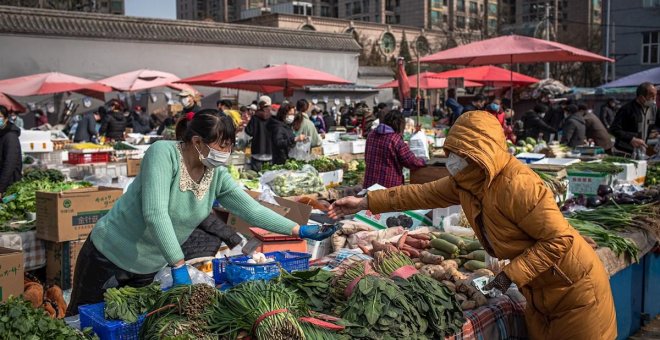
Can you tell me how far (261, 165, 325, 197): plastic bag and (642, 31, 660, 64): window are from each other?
35798 mm

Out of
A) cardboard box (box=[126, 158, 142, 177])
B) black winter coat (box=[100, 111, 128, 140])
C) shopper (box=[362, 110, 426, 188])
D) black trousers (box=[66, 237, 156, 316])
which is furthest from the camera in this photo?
black winter coat (box=[100, 111, 128, 140])

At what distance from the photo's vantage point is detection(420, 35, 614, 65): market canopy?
10820 mm

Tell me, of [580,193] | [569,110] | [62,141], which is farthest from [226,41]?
[580,193]

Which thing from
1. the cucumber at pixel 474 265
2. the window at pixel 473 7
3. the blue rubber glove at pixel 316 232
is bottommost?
the cucumber at pixel 474 265

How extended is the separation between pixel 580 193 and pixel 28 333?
6.04 metres

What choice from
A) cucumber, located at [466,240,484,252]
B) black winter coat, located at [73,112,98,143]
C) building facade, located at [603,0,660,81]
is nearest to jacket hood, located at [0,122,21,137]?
cucumber, located at [466,240,484,252]

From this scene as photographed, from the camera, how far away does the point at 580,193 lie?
7.01 m

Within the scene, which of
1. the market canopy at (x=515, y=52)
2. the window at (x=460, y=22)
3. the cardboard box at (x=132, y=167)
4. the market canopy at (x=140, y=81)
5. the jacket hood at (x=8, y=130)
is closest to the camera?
the jacket hood at (x=8, y=130)

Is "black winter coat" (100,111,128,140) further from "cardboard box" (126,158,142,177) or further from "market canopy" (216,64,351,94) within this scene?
"cardboard box" (126,158,142,177)

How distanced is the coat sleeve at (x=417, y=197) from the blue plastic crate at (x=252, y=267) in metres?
0.57

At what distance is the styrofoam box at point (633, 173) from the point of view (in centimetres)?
737

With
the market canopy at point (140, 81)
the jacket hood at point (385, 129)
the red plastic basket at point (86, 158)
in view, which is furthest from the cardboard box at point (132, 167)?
the market canopy at point (140, 81)

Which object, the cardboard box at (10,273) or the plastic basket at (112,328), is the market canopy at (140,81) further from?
the plastic basket at (112,328)

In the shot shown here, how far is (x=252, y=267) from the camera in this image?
11.2 ft
